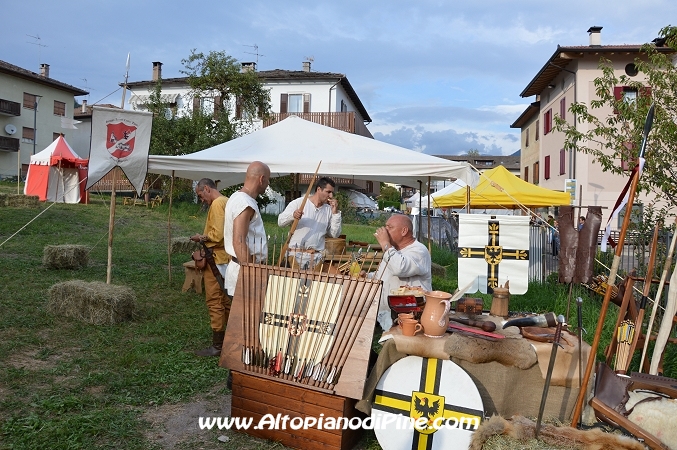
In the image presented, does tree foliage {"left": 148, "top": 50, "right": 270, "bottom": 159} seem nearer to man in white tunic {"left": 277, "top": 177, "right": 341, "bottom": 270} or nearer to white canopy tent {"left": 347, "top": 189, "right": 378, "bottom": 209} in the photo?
white canopy tent {"left": 347, "top": 189, "right": 378, "bottom": 209}

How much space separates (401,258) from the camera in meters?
3.85

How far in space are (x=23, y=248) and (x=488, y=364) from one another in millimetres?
10678

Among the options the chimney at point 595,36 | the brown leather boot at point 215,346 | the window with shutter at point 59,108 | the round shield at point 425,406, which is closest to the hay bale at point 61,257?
the brown leather boot at point 215,346

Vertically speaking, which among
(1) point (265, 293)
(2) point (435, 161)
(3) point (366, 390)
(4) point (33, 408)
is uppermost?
(2) point (435, 161)

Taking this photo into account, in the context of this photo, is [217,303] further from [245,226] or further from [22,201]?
[22,201]

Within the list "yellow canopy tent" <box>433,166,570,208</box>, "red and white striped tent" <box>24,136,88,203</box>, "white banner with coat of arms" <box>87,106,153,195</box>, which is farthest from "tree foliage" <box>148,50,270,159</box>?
"white banner with coat of arms" <box>87,106,153,195</box>

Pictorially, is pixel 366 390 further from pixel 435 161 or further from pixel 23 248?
pixel 23 248

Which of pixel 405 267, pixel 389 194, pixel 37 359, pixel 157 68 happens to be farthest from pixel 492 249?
pixel 389 194

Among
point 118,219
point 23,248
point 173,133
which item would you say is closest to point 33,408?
point 23,248

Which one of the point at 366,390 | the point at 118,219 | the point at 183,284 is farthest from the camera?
the point at 118,219

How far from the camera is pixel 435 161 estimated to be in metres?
6.59

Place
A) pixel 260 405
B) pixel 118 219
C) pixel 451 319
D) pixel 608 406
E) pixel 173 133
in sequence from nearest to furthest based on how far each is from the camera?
pixel 608 406 → pixel 260 405 → pixel 451 319 → pixel 118 219 → pixel 173 133

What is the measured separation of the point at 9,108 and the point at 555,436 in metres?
38.6

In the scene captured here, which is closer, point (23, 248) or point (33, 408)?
point (33, 408)
